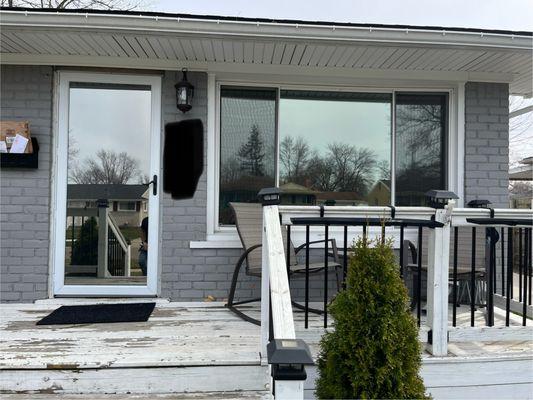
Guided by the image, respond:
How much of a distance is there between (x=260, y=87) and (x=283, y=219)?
6.29 feet

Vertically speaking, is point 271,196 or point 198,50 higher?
point 198,50

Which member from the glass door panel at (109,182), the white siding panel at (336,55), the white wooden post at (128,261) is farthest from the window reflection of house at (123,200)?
the white siding panel at (336,55)

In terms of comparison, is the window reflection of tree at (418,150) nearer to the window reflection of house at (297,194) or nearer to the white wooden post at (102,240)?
the window reflection of house at (297,194)

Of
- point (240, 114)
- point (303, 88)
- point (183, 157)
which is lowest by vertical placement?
point (183, 157)

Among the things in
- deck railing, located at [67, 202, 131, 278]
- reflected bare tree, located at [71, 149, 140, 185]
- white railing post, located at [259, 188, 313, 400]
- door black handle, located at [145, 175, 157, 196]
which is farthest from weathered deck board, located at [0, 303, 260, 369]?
reflected bare tree, located at [71, 149, 140, 185]

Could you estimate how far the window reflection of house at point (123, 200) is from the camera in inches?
143

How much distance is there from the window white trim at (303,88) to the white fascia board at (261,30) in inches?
27.0

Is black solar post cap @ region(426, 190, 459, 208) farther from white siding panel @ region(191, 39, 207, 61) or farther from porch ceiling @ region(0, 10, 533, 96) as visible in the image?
white siding panel @ region(191, 39, 207, 61)

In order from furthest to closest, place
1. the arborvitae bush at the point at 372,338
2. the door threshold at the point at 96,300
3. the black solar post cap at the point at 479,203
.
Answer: the black solar post cap at the point at 479,203 < the door threshold at the point at 96,300 < the arborvitae bush at the point at 372,338

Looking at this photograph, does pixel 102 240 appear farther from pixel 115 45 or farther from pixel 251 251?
pixel 115 45

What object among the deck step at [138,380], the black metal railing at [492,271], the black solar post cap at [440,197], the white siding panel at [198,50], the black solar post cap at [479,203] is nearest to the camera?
the deck step at [138,380]

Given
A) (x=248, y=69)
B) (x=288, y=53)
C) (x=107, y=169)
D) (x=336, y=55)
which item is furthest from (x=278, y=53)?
(x=107, y=169)

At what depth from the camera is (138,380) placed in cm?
217

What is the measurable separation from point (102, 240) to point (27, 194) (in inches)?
28.8
